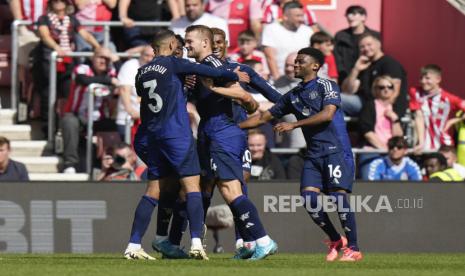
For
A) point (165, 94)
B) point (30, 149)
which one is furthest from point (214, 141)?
point (30, 149)

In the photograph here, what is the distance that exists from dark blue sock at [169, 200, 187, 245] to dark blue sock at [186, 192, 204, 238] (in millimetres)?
643

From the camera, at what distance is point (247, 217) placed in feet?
40.3

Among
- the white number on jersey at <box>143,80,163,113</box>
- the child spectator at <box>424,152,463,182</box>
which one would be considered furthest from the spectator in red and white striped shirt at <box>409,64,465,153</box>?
the white number on jersey at <box>143,80,163,113</box>

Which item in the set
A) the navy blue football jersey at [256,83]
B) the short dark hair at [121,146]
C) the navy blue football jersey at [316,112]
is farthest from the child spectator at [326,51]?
the navy blue football jersey at [256,83]

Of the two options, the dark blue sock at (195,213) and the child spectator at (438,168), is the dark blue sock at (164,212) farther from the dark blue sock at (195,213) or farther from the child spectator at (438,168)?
the child spectator at (438,168)

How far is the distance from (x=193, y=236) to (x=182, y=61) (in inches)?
59.8

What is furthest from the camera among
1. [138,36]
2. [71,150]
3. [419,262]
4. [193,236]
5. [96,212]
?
[138,36]

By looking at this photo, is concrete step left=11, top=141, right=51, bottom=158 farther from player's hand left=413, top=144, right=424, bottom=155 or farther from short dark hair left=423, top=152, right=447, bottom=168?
short dark hair left=423, top=152, right=447, bottom=168

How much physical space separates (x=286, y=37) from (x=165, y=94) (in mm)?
6452

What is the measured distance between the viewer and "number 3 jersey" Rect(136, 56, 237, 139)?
12070 millimetres

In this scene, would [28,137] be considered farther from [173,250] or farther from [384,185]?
[173,250]

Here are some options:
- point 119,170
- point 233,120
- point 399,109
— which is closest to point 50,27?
point 119,170

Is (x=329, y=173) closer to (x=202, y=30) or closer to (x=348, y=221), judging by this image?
(x=348, y=221)

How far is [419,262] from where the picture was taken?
13.2 meters
